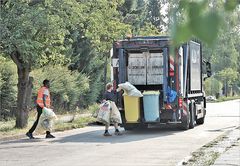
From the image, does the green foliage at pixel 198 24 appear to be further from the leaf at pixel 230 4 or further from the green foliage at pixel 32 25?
the green foliage at pixel 32 25

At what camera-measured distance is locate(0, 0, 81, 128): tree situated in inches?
612

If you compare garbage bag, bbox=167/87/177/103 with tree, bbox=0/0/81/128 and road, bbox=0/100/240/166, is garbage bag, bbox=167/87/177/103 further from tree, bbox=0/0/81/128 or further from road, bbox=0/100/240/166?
tree, bbox=0/0/81/128

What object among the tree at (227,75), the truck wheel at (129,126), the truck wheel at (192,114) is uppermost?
the tree at (227,75)

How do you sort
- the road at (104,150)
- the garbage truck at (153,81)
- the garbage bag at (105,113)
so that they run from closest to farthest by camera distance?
the road at (104,150)
the garbage bag at (105,113)
the garbage truck at (153,81)

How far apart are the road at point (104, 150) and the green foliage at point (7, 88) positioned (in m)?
7.37

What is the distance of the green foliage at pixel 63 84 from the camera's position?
2711 centimetres

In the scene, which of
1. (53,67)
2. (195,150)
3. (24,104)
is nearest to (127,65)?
(24,104)

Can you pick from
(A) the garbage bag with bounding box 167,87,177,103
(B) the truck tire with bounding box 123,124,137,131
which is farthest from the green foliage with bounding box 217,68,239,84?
(A) the garbage bag with bounding box 167,87,177,103

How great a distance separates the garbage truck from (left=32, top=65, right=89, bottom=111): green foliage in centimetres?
789

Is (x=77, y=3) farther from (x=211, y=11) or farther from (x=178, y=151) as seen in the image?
(x=211, y=11)

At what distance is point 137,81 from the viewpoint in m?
18.8

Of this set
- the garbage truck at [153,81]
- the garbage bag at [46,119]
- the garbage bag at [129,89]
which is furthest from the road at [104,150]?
the garbage bag at [129,89]

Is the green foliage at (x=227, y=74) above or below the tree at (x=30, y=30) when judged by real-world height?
above

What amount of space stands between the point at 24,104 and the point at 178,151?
26.8 ft
